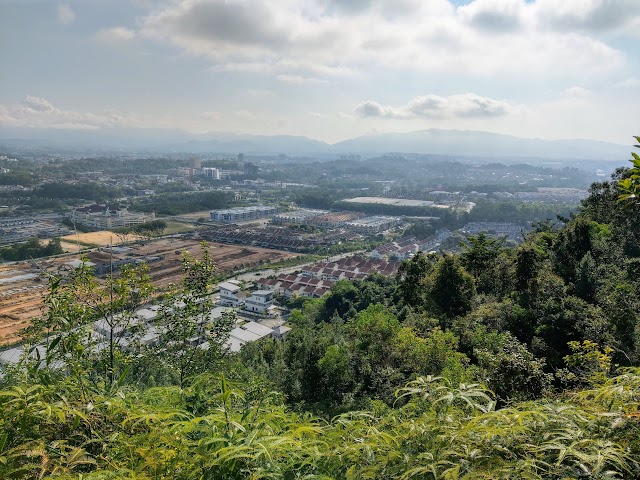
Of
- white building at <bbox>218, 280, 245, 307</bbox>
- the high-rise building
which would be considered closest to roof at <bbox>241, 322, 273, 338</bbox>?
white building at <bbox>218, 280, 245, 307</bbox>

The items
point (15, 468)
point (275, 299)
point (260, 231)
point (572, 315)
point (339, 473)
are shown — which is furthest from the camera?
point (260, 231)

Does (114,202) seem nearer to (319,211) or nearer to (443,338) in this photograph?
(319,211)

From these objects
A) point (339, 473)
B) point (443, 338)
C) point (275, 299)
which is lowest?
point (275, 299)

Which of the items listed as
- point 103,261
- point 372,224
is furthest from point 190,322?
point 372,224

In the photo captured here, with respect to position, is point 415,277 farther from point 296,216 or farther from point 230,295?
point 296,216

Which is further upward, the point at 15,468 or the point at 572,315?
the point at 15,468

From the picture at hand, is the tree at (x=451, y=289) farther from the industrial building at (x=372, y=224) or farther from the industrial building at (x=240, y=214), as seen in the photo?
the industrial building at (x=240, y=214)

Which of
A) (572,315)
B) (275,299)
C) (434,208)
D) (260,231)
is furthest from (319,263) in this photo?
(434,208)
